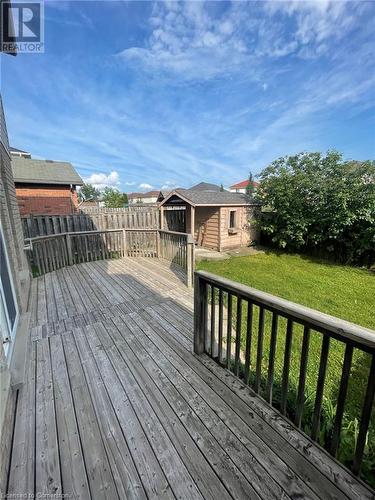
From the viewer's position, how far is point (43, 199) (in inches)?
458

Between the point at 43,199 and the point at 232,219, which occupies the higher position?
the point at 43,199

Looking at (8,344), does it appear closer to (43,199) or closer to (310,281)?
(310,281)

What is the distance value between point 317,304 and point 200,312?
160 inches

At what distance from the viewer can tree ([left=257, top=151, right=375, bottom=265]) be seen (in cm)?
825

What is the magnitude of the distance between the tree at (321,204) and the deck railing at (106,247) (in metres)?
6.35

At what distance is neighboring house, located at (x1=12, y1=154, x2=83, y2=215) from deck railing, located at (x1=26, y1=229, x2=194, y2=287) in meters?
6.69

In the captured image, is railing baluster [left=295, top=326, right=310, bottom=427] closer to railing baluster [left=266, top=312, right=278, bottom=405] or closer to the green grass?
railing baluster [left=266, top=312, right=278, bottom=405]

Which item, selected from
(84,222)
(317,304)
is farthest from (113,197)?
(317,304)

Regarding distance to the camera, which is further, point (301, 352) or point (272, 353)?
point (272, 353)

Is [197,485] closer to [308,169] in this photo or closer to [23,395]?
[23,395]

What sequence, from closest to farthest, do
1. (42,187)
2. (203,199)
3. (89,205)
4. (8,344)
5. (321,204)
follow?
(8,344)
(321,204)
(203,199)
(42,187)
(89,205)

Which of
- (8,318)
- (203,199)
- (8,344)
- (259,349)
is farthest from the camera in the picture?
(203,199)

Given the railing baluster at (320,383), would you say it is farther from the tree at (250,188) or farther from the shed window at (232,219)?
the tree at (250,188)

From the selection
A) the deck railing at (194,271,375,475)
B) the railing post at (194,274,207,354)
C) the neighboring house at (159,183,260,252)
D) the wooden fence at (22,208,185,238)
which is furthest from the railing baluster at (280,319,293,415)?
the neighboring house at (159,183,260,252)
